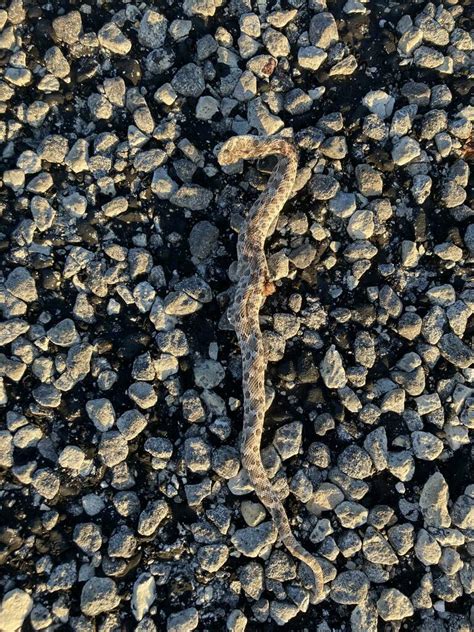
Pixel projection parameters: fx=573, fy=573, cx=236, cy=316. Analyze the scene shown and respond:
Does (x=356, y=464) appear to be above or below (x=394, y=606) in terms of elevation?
above

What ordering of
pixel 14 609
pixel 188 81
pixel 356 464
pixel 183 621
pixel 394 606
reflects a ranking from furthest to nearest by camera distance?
pixel 188 81 < pixel 356 464 < pixel 394 606 < pixel 183 621 < pixel 14 609

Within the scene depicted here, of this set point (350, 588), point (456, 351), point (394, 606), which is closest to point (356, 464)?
point (350, 588)

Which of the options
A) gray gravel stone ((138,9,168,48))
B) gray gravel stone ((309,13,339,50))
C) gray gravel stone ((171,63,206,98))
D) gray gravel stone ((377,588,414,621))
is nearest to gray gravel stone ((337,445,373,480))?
gray gravel stone ((377,588,414,621))

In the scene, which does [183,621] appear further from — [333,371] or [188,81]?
[188,81]

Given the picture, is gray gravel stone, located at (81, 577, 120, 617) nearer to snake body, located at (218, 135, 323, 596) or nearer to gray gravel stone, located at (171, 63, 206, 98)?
snake body, located at (218, 135, 323, 596)

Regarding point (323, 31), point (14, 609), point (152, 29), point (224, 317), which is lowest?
point (14, 609)

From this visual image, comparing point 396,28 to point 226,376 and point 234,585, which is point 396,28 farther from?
point 234,585
